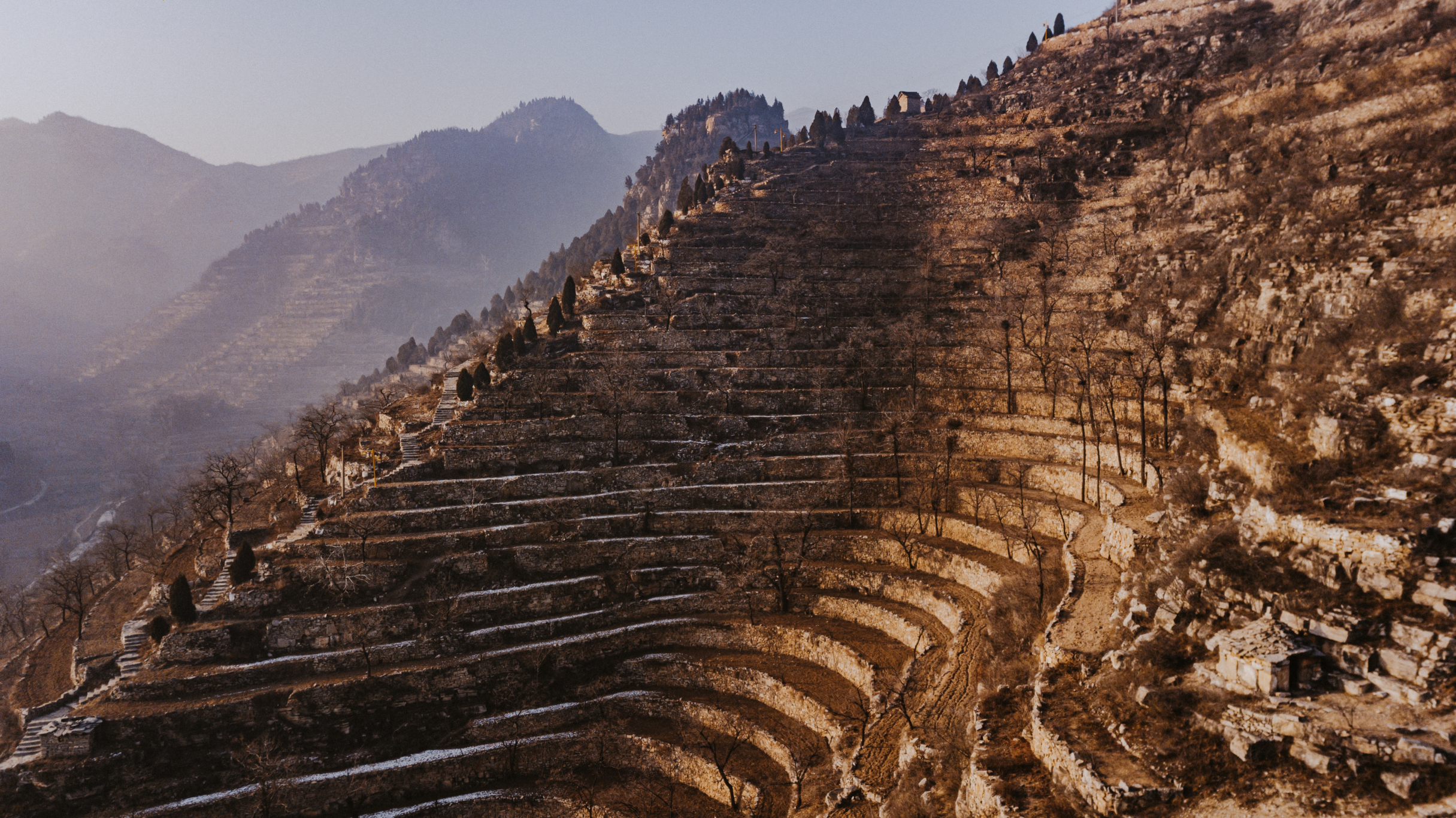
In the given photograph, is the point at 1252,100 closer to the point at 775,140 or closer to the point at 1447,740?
the point at 1447,740

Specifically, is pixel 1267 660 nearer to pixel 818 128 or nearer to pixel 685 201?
pixel 685 201

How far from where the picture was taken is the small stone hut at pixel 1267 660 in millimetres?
14398

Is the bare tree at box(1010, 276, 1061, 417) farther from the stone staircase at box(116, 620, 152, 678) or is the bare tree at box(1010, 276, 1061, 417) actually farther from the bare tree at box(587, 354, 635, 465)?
the stone staircase at box(116, 620, 152, 678)

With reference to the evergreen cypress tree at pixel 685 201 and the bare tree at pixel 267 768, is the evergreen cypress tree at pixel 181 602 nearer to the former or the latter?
the bare tree at pixel 267 768

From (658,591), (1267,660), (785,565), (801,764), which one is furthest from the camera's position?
(785,565)

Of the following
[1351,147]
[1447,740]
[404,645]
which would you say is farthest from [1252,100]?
[404,645]

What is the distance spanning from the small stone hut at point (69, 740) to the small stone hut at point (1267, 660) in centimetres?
3740

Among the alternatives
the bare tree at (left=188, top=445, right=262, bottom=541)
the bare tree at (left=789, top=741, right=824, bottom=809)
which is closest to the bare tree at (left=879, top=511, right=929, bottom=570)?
the bare tree at (left=789, top=741, right=824, bottom=809)

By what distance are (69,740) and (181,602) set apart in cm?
601

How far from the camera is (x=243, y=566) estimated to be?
34.1 meters

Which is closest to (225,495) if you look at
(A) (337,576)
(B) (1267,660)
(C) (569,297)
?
(A) (337,576)

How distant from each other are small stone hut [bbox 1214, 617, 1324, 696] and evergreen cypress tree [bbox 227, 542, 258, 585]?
38.1 metres

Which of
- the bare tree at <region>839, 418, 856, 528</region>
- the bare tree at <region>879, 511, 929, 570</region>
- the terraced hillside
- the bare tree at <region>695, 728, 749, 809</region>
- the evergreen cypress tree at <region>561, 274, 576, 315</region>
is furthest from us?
the evergreen cypress tree at <region>561, 274, 576, 315</region>

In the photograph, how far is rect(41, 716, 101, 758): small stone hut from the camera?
2730cm
